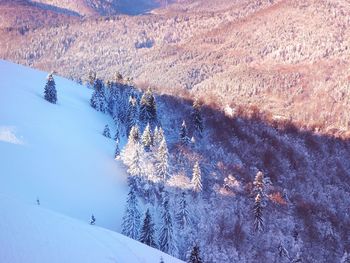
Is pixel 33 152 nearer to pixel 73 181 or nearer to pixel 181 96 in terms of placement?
pixel 73 181

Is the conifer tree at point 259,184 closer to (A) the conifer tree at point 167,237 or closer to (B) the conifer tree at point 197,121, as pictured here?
(A) the conifer tree at point 167,237

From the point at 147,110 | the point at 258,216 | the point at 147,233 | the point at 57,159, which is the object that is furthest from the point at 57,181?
the point at 258,216

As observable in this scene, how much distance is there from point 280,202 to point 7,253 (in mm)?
62517

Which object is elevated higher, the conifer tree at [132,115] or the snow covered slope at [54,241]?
the conifer tree at [132,115]

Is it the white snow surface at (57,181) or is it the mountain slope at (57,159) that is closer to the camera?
the white snow surface at (57,181)

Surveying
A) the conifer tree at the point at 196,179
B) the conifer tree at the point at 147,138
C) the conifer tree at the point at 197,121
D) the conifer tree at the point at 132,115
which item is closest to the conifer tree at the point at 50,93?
the conifer tree at the point at 132,115

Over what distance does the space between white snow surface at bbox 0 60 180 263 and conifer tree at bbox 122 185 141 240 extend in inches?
126

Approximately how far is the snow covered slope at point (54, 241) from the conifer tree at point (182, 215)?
2580cm

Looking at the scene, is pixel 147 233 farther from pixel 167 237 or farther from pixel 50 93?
pixel 50 93

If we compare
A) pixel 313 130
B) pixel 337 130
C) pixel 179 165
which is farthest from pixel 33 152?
pixel 337 130

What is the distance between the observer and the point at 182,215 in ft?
240

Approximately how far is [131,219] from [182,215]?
11.1 meters

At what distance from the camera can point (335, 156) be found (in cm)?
11412

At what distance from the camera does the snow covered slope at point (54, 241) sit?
33.4 m
